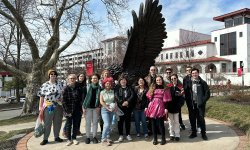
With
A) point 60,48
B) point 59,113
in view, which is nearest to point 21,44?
point 60,48

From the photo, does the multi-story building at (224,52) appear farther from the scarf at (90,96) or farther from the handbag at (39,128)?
the handbag at (39,128)

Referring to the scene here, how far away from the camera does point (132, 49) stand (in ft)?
23.3

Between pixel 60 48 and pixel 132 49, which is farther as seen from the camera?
pixel 60 48

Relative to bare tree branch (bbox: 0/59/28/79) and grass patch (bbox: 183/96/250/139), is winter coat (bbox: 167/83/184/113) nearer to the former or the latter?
grass patch (bbox: 183/96/250/139)

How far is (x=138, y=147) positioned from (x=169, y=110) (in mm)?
1182

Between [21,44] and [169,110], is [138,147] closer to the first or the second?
[169,110]

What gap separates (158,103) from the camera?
609cm

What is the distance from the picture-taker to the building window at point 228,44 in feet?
147

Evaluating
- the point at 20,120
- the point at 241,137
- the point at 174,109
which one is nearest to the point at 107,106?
the point at 174,109

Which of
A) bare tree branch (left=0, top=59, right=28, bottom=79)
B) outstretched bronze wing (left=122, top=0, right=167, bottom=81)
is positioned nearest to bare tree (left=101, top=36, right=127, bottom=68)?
bare tree branch (left=0, top=59, right=28, bottom=79)

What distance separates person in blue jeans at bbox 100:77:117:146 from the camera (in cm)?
617

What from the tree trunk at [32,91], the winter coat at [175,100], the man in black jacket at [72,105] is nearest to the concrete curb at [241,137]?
the winter coat at [175,100]

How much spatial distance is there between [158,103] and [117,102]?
0.97m

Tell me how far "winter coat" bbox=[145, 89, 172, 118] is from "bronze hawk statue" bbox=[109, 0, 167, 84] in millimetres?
1359
